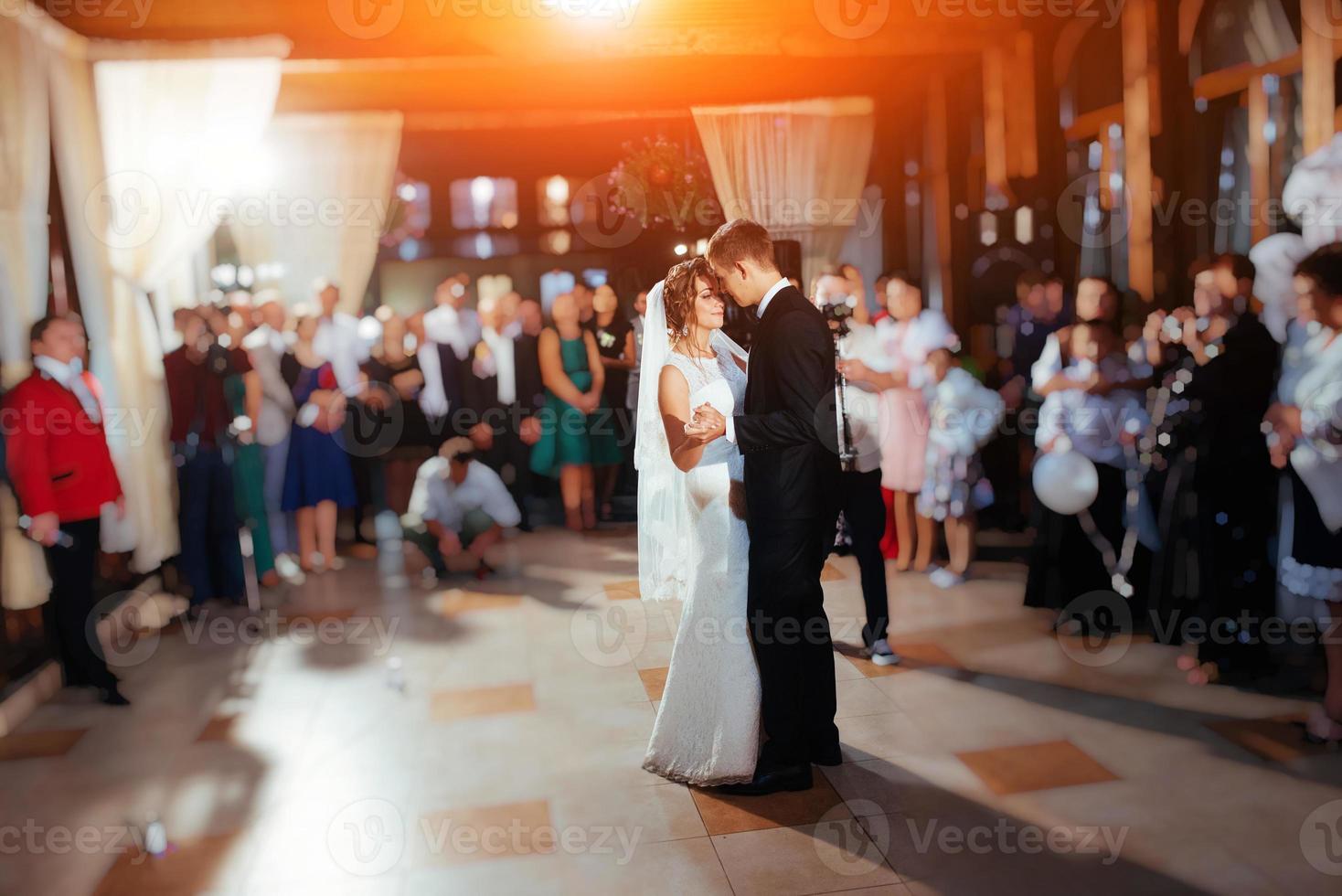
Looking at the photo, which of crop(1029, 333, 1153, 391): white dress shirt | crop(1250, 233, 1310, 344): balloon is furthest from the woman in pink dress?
crop(1250, 233, 1310, 344): balloon

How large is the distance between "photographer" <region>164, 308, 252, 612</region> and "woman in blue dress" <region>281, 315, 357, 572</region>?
64 cm

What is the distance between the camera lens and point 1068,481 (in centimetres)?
421

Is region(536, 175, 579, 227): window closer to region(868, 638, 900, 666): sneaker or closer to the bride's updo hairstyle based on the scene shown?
region(868, 638, 900, 666): sneaker

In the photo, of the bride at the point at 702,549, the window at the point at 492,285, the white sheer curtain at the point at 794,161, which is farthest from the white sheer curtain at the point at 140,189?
the window at the point at 492,285

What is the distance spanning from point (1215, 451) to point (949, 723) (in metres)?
1.39

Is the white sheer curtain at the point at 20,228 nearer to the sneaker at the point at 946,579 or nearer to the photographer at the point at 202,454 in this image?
the photographer at the point at 202,454

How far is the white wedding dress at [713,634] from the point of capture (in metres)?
3.00

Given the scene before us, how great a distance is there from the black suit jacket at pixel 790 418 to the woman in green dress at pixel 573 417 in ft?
13.1

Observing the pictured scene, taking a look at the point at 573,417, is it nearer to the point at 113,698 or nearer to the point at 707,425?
the point at 113,698

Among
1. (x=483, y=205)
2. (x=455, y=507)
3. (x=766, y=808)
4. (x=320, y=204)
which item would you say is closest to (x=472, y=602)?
(x=455, y=507)

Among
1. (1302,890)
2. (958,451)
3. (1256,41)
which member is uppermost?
(1256,41)

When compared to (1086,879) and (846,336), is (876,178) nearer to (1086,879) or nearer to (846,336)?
(846,336)

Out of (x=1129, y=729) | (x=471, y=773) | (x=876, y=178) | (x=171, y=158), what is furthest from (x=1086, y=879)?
(x=876, y=178)

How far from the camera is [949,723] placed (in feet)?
11.3
